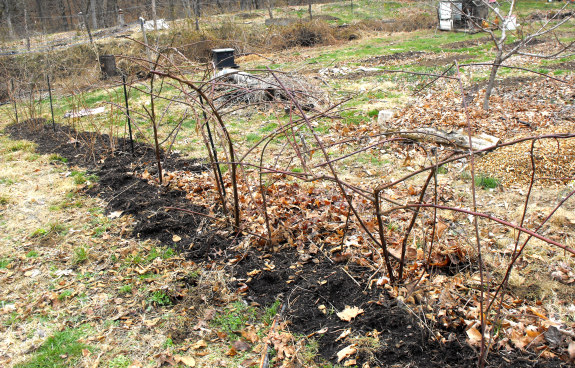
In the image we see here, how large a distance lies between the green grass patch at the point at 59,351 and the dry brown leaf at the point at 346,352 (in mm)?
1773

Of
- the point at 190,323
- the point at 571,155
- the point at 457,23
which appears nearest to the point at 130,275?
the point at 190,323

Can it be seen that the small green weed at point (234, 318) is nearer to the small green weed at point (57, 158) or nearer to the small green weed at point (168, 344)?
the small green weed at point (168, 344)

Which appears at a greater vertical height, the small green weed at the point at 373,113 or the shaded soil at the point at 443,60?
the shaded soil at the point at 443,60

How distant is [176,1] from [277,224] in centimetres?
3134

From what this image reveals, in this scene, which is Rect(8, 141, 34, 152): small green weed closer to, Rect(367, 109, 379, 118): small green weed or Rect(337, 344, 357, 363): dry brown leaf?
Rect(367, 109, 379, 118): small green weed

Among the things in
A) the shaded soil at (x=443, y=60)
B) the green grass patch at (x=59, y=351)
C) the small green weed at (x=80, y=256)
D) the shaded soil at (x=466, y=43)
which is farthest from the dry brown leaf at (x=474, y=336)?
the shaded soil at (x=466, y=43)

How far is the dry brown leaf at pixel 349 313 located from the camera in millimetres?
2768

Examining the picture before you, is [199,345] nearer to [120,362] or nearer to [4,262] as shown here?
[120,362]

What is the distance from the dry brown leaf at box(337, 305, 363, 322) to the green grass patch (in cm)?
181

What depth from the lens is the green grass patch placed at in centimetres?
277

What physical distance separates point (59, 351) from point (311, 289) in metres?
1.87

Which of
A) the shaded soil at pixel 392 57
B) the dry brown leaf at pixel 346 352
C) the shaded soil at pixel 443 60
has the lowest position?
the dry brown leaf at pixel 346 352

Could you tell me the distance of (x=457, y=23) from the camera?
20688 mm

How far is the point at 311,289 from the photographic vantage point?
10.3 ft
